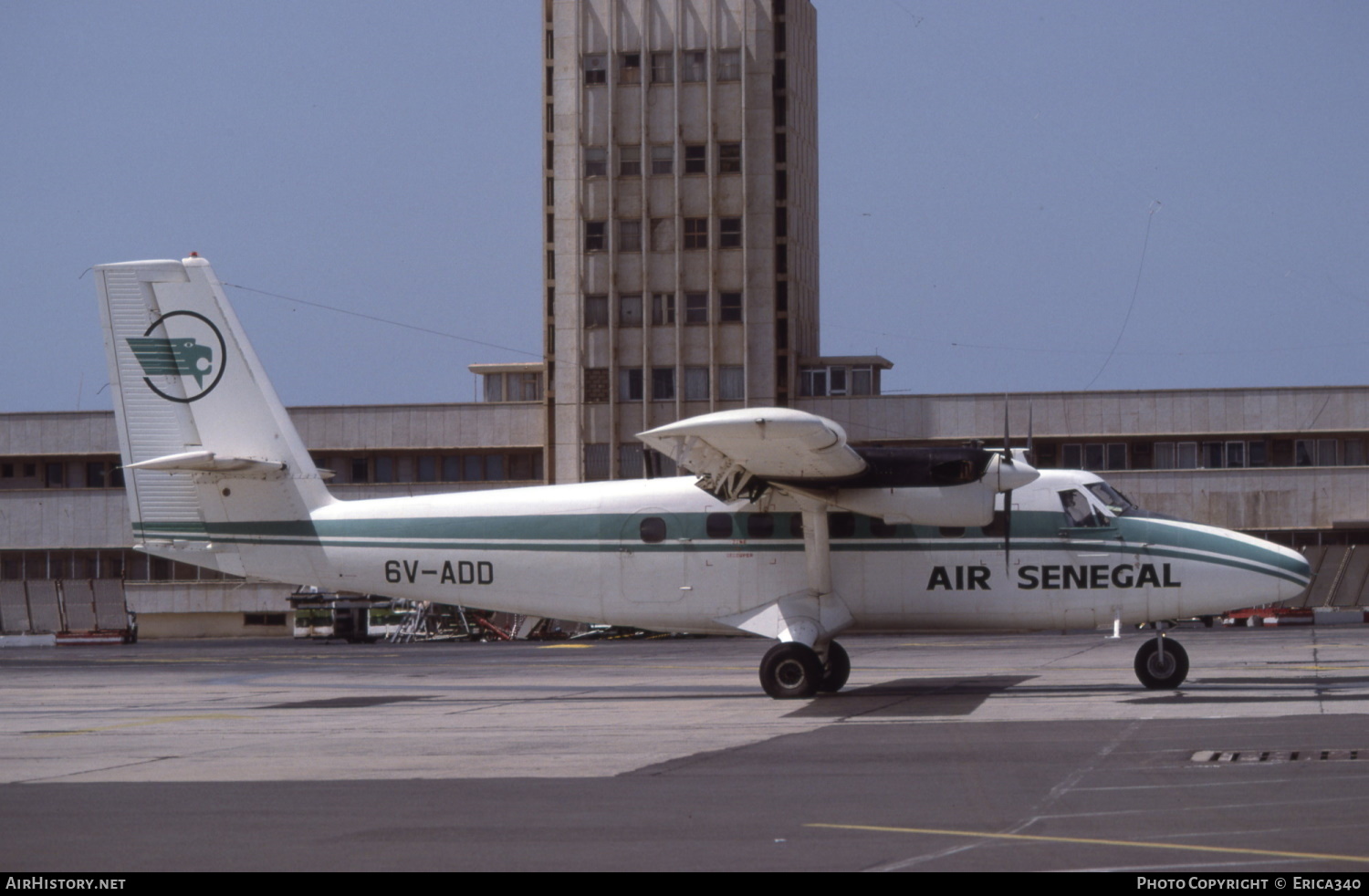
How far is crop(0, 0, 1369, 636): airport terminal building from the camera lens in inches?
2648

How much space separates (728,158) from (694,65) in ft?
15.2

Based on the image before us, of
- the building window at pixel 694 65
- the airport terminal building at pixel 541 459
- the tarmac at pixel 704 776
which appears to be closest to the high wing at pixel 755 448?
the tarmac at pixel 704 776

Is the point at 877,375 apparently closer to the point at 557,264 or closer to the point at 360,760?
the point at 557,264

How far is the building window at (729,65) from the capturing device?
227 ft

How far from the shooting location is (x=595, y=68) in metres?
69.8

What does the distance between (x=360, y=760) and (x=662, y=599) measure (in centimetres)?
822

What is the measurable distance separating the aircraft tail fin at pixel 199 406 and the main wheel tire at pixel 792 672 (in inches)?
294

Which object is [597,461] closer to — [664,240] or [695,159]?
[664,240]

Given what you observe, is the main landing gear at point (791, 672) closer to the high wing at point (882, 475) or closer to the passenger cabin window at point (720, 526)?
the passenger cabin window at point (720, 526)

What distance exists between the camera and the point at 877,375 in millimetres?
72375

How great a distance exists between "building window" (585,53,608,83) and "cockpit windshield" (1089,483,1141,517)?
51.8 meters

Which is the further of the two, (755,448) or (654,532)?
(654,532)

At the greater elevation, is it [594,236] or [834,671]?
[594,236]

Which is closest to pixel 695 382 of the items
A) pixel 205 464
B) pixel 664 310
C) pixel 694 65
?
pixel 664 310
